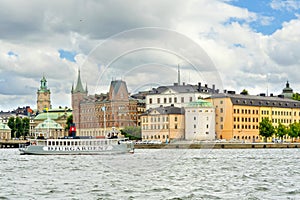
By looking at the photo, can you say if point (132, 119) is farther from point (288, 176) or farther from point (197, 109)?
point (288, 176)

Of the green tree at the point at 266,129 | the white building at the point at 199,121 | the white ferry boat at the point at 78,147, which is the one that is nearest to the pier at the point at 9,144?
the green tree at the point at 266,129

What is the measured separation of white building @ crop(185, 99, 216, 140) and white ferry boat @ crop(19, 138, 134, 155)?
148ft

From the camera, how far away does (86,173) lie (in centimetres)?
3956

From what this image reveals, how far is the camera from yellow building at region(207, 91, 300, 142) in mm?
126625

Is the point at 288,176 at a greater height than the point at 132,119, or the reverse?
the point at 132,119

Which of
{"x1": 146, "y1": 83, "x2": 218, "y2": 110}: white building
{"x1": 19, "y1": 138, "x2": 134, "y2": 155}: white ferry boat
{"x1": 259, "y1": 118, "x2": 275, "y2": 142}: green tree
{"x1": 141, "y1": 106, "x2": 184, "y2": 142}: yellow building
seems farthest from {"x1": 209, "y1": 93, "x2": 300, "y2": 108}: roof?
{"x1": 146, "y1": 83, "x2": 218, "y2": 110}: white building

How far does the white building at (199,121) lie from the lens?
73.1 ft

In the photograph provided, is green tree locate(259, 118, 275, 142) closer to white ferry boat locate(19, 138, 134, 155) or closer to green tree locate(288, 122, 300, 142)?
green tree locate(288, 122, 300, 142)

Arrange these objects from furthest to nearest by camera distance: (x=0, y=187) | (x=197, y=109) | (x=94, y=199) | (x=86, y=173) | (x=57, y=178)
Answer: (x=86, y=173) < (x=57, y=178) < (x=0, y=187) < (x=94, y=199) < (x=197, y=109)

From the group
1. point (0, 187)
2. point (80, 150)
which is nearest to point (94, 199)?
point (0, 187)

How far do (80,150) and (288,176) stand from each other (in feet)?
142

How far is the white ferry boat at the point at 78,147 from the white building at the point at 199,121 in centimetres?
4501

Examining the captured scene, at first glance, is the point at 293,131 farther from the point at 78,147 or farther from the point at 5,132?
the point at 5,132

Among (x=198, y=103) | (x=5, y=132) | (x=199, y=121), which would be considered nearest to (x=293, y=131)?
(x=5, y=132)
